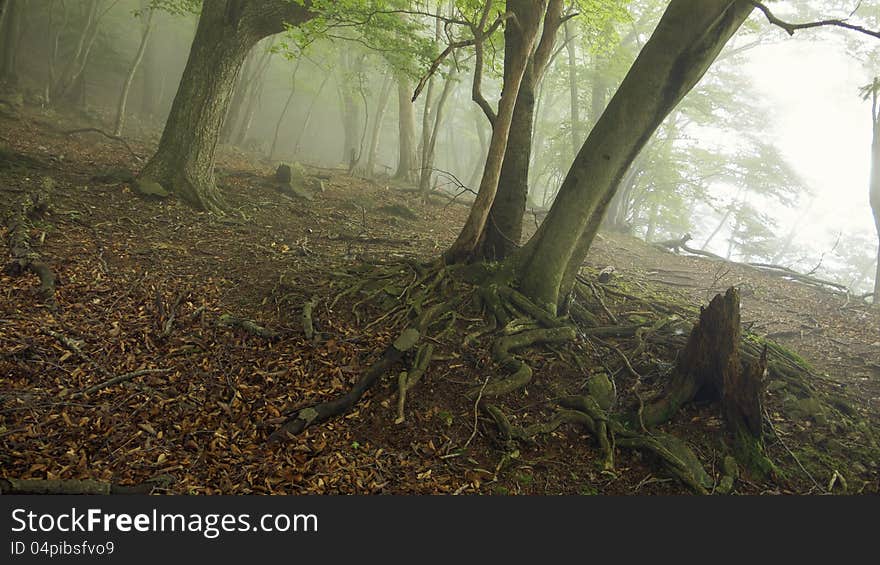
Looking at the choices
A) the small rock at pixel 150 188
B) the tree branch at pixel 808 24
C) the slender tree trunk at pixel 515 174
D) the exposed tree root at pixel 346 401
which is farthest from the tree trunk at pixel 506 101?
the small rock at pixel 150 188

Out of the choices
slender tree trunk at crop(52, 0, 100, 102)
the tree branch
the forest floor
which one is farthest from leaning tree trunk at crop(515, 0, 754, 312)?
slender tree trunk at crop(52, 0, 100, 102)

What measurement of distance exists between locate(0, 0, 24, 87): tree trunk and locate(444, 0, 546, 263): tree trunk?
1675cm

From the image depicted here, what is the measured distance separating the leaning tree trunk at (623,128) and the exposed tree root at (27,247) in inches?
231

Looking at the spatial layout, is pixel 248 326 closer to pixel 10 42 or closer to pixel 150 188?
pixel 150 188

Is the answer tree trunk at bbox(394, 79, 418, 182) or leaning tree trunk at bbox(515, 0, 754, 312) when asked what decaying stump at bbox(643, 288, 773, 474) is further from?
tree trunk at bbox(394, 79, 418, 182)

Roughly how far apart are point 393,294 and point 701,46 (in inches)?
186

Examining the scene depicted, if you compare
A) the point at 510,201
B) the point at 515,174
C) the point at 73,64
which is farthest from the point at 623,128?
the point at 73,64

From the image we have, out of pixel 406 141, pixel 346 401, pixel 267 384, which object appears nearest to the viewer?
pixel 346 401

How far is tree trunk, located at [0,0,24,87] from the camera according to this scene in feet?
46.3

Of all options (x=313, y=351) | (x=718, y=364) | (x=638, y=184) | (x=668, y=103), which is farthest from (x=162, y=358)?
(x=638, y=184)

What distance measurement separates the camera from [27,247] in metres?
6.14

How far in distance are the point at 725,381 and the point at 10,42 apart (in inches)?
846

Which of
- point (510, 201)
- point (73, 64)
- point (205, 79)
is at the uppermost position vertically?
point (73, 64)

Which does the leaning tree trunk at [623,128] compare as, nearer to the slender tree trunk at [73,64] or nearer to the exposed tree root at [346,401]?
the exposed tree root at [346,401]
